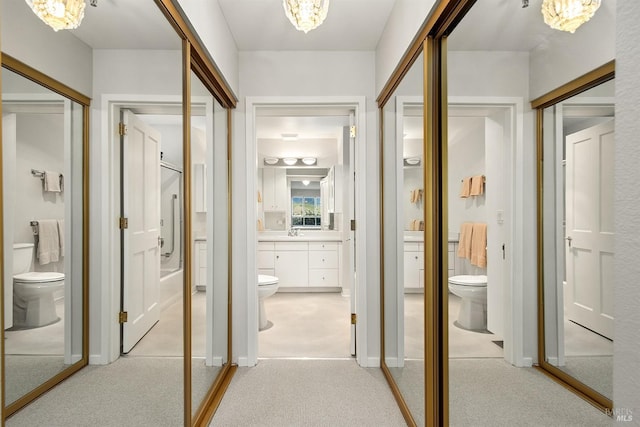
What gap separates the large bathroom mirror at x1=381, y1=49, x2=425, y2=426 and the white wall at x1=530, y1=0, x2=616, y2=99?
942mm

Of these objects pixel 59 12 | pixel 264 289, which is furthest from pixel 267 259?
pixel 59 12

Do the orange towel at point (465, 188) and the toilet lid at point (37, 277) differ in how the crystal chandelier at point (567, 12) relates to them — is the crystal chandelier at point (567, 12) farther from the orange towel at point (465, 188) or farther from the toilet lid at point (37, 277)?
the toilet lid at point (37, 277)

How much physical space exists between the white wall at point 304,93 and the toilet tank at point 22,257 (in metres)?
2.11

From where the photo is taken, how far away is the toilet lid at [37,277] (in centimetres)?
72

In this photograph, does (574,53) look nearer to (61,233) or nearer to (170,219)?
(61,233)

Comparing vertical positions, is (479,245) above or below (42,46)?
below

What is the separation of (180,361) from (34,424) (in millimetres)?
943

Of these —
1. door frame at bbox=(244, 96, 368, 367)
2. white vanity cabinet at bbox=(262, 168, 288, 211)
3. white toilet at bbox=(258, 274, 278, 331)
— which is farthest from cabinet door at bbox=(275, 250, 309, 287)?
door frame at bbox=(244, 96, 368, 367)

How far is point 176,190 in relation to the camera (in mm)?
1648

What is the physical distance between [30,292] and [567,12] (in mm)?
1217

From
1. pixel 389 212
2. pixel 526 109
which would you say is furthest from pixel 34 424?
pixel 389 212

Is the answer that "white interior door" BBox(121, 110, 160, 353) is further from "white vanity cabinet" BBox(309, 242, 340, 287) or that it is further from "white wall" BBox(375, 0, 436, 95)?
"white vanity cabinet" BBox(309, 242, 340, 287)

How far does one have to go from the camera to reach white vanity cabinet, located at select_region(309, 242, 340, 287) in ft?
17.0

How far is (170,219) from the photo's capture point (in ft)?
5.27
